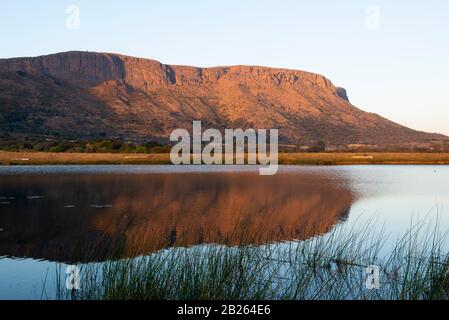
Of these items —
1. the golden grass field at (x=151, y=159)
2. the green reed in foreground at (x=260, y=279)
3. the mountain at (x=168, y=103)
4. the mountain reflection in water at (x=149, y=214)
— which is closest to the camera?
the green reed in foreground at (x=260, y=279)

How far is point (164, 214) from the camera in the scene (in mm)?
21391

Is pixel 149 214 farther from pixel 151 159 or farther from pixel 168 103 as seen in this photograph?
pixel 168 103

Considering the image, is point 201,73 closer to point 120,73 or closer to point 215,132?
point 120,73

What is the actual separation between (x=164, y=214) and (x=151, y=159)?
4453 cm

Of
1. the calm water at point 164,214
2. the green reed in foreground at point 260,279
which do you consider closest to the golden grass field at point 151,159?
the calm water at point 164,214

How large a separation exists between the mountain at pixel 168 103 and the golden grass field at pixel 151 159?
26838mm

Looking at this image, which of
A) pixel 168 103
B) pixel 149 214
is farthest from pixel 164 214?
pixel 168 103

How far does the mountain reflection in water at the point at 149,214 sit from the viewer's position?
580 inches

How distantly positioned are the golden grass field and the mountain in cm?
2684

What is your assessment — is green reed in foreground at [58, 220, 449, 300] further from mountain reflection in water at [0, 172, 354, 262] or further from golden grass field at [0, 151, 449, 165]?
golden grass field at [0, 151, 449, 165]

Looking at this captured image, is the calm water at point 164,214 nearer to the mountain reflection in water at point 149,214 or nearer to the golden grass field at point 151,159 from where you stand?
the mountain reflection in water at point 149,214

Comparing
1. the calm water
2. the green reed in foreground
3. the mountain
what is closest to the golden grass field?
the calm water

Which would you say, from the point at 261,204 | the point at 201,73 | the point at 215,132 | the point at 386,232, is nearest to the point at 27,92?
the point at 215,132

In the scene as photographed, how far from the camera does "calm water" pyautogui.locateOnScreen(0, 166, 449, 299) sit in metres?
13.3
